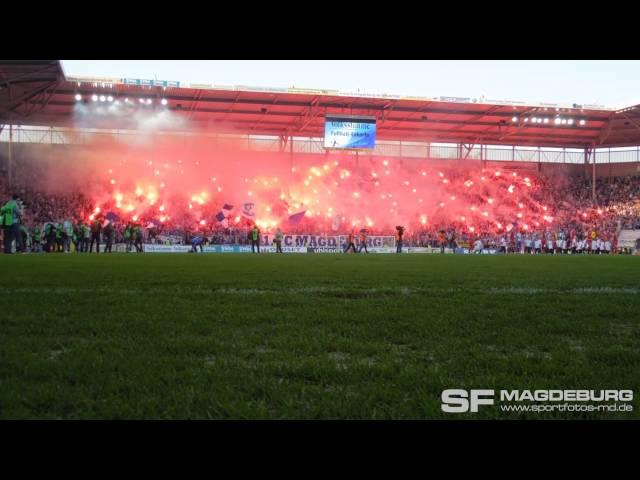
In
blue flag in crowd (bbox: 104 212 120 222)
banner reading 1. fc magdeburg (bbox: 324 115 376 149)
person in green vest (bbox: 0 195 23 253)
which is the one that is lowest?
person in green vest (bbox: 0 195 23 253)

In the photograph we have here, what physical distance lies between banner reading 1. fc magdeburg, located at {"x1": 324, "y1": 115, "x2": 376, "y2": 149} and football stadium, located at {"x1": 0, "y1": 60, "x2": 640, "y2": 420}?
0.48 feet

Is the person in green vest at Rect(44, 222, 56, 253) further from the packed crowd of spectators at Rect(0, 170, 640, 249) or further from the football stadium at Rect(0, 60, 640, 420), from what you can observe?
the packed crowd of spectators at Rect(0, 170, 640, 249)

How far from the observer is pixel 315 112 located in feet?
126

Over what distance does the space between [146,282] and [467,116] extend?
114 ft

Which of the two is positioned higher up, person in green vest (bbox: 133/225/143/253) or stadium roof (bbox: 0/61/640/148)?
stadium roof (bbox: 0/61/640/148)

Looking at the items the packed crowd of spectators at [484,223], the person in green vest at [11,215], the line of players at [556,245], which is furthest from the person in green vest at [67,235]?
the line of players at [556,245]

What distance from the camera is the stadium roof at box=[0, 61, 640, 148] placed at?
33531 mm

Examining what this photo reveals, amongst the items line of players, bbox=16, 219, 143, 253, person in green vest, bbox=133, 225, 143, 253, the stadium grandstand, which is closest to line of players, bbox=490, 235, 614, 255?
the stadium grandstand

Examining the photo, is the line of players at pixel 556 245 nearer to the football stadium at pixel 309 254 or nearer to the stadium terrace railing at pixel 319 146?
the football stadium at pixel 309 254

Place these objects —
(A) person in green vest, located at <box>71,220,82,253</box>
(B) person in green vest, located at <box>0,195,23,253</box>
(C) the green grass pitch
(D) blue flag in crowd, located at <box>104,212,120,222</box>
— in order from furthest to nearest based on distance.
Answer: (D) blue flag in crowd, located at <box>104,212,120,222</box>, (A) person in green vest, located at <box>71,220,82,253</box>, (B) person in green vest, located at <box>0,195,23,253</box>, (C) the green grass pitch

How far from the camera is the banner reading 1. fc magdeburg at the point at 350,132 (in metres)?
36.7
